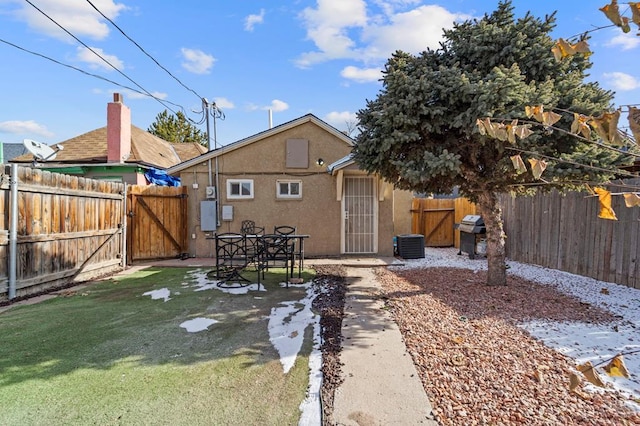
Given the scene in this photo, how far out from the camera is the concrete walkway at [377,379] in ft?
8.07

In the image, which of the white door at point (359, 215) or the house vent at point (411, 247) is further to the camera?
the white door at point (359, 215)

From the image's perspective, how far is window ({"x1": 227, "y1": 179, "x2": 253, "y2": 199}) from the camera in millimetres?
10047

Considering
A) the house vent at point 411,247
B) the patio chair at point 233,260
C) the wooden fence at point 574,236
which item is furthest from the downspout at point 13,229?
the wooden fence at point 574,236

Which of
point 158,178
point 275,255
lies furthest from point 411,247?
point 158,178

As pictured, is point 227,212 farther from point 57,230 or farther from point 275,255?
point 57,230

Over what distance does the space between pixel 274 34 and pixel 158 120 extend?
17538mm

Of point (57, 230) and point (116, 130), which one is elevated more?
point (116, 130)

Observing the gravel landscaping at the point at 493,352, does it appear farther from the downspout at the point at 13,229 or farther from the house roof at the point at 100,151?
the house roof at the point at 100,151

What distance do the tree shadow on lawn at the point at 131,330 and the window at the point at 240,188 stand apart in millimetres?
4026

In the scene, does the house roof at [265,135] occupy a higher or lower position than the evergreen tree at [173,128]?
lower

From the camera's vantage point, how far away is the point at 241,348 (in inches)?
147

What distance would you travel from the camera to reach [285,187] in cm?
1011

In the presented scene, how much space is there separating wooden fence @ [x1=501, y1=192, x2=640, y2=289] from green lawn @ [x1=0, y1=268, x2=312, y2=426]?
5.20 meters

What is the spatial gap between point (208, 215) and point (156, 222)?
1.44 m
